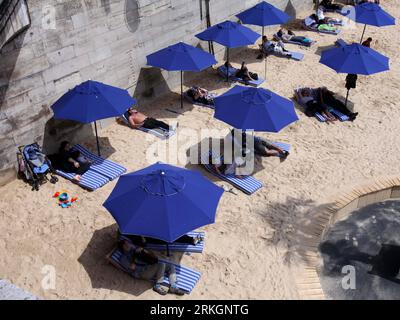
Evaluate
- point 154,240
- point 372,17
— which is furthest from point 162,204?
point 372,17

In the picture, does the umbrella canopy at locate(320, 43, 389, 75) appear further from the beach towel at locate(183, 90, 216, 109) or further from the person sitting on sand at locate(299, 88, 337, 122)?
the beach towel at locate(183, 90, 216, 109)

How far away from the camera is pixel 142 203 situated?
8.50 metres

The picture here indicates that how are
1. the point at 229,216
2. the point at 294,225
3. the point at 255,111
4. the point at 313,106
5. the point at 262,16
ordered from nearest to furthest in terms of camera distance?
the point at 294,225
the point at 229,216
the point at 255,111
the point at 313,106
the point at 262,16

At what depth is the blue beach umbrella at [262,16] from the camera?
18.2m

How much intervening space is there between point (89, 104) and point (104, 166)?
1831 mm

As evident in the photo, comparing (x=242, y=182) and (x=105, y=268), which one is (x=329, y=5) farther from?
(x=105, y=268)

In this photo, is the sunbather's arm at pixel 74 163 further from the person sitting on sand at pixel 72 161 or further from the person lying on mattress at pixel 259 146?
the person lying on mattress at pixel 259 146

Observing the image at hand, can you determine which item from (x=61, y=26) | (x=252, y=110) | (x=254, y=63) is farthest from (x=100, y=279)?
(x=254, y=63)

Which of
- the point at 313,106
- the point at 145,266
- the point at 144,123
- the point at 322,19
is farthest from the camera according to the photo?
the point at 322,19

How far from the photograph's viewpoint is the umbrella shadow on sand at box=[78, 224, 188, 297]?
8.93 metres

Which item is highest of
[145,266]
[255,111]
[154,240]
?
[255,111]

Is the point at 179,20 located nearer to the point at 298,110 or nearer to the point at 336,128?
the point at 298,110

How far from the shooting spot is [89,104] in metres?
11.6

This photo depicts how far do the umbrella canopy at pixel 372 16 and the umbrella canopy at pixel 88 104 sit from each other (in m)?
13.0
